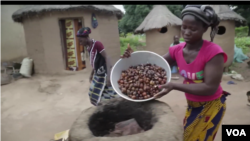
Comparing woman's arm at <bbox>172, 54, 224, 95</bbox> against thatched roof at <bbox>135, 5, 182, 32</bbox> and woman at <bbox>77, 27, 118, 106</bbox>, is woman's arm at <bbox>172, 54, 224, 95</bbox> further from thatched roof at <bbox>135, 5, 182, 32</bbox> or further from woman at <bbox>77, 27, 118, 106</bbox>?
thatched roof at <bbox>135, 5, 182, 32</bbox>

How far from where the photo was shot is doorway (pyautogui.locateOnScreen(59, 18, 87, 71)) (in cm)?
609

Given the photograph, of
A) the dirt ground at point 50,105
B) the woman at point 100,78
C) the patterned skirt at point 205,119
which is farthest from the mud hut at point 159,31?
the patterned skirt at point 205,119

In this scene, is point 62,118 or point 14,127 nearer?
point 14,127

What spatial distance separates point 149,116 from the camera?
1.59 metres

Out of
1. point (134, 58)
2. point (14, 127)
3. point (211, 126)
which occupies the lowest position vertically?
point (14, 127)

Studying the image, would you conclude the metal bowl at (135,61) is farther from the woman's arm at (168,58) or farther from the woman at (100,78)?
the woman at (100,78)

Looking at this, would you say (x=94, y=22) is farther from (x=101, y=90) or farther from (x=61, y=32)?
(x=101, y=90)

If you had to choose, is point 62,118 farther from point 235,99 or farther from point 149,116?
point 235,99

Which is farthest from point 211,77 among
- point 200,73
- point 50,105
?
point 50,105

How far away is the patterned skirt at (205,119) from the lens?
145 cm

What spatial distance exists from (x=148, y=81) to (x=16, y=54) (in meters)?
8.85

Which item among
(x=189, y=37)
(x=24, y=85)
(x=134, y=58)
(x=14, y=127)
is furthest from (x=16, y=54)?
(x=189, y=37)

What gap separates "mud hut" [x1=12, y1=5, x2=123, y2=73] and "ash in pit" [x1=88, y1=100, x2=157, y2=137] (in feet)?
14.8

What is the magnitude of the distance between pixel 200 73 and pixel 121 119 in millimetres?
852
